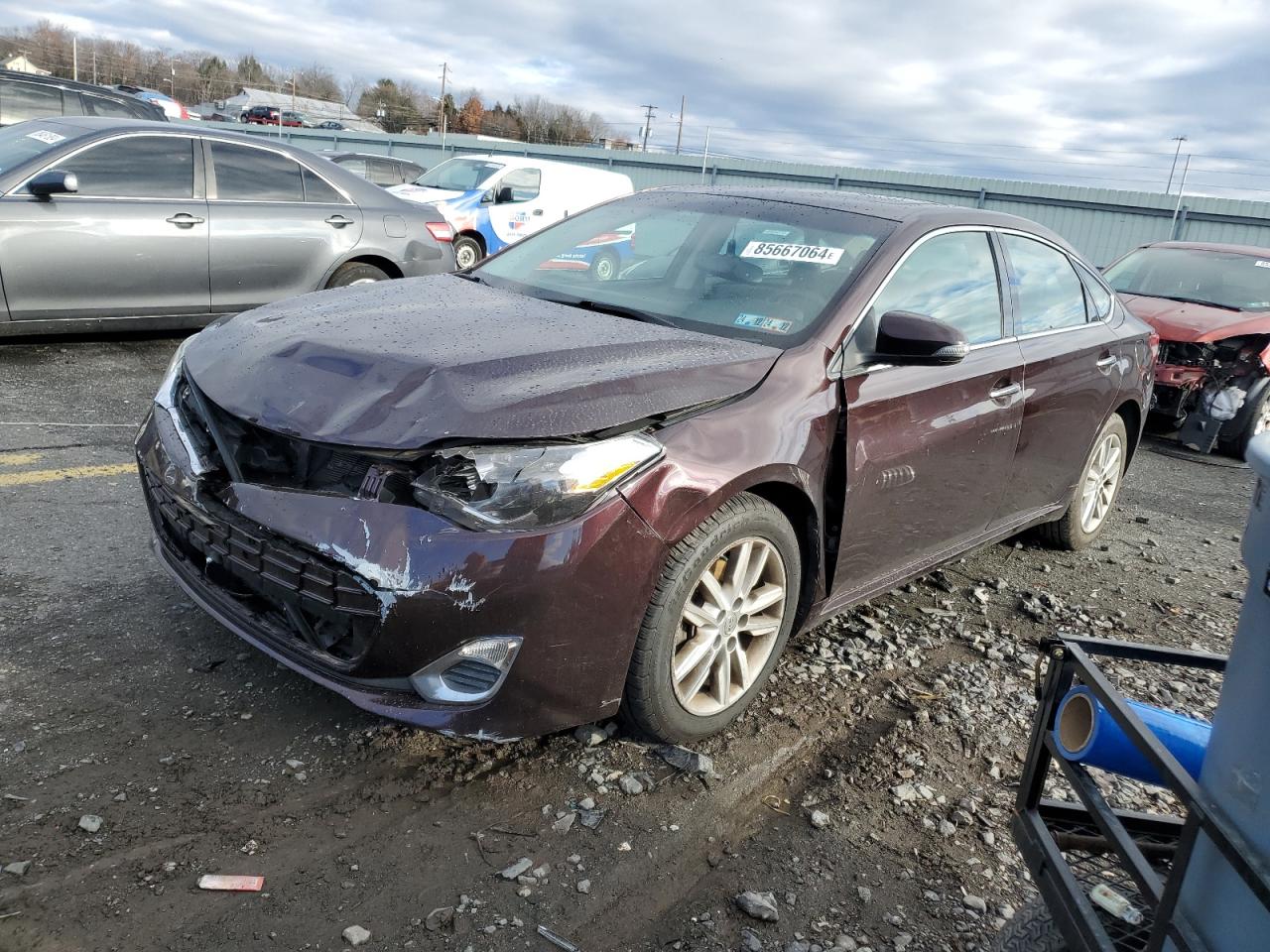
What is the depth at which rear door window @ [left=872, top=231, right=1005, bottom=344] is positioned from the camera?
11.3 ft

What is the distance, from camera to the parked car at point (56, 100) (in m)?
11.3

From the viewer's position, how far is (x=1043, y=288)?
4.28 meters

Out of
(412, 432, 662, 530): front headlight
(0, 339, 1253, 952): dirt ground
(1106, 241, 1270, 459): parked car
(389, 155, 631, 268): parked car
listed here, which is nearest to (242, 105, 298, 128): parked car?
(389, 155, 631, 268): parked car

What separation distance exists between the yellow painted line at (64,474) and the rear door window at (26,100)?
8.85m

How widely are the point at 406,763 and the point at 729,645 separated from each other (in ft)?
3.18

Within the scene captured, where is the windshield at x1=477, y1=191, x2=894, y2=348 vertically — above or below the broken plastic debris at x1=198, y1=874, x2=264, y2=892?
above

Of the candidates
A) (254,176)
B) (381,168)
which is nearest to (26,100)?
(254,176)

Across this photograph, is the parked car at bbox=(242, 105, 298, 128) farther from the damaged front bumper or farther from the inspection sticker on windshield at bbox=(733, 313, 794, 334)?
the damaged front bumper

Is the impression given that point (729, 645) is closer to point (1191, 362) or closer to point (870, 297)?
point (870, 297)

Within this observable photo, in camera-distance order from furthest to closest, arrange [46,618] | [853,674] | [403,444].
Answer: [853,674] < [46,618] < [403,444]

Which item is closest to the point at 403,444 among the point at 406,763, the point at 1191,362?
the point at 406,763

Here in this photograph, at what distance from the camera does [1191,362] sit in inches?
308

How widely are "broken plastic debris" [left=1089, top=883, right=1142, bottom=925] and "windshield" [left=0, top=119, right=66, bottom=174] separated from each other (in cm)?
684

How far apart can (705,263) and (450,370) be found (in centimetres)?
138
